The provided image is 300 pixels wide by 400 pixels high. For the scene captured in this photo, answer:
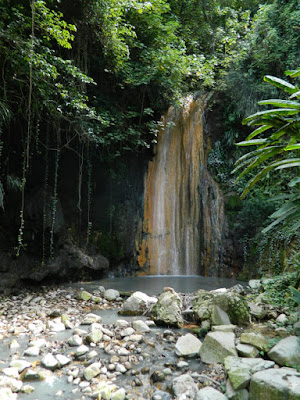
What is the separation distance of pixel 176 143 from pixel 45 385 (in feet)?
23.8

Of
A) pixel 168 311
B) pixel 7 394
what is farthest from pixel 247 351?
pixel 7 394

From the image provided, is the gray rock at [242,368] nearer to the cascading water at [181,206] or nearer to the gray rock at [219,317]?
the gray rock at [219,317]

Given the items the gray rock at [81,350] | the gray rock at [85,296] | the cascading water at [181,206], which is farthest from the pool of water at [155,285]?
the gray rock at [81,350]

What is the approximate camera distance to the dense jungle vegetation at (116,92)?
14.2 feet

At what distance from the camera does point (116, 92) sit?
7.50 m

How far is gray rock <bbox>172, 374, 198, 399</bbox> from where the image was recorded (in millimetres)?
2246

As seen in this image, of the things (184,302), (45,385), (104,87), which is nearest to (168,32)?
(104,87)

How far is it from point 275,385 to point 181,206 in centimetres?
641

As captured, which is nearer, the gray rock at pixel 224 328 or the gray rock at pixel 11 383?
the gray rock at pixel 11 383

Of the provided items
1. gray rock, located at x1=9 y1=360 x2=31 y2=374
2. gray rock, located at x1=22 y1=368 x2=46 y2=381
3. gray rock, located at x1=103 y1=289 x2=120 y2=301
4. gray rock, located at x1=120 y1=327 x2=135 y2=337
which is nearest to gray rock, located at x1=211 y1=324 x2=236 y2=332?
gray rock, located at x1=120 y1=327 x2=135 y2=337

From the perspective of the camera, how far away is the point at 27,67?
428 centimetres

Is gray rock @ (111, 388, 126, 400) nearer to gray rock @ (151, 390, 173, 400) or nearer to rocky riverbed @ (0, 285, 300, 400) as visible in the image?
rocky riverbed @ (0, 285, 300, 400)

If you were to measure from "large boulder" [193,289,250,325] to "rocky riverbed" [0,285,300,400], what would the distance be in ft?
0.04

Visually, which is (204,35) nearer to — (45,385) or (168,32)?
(168,32)
